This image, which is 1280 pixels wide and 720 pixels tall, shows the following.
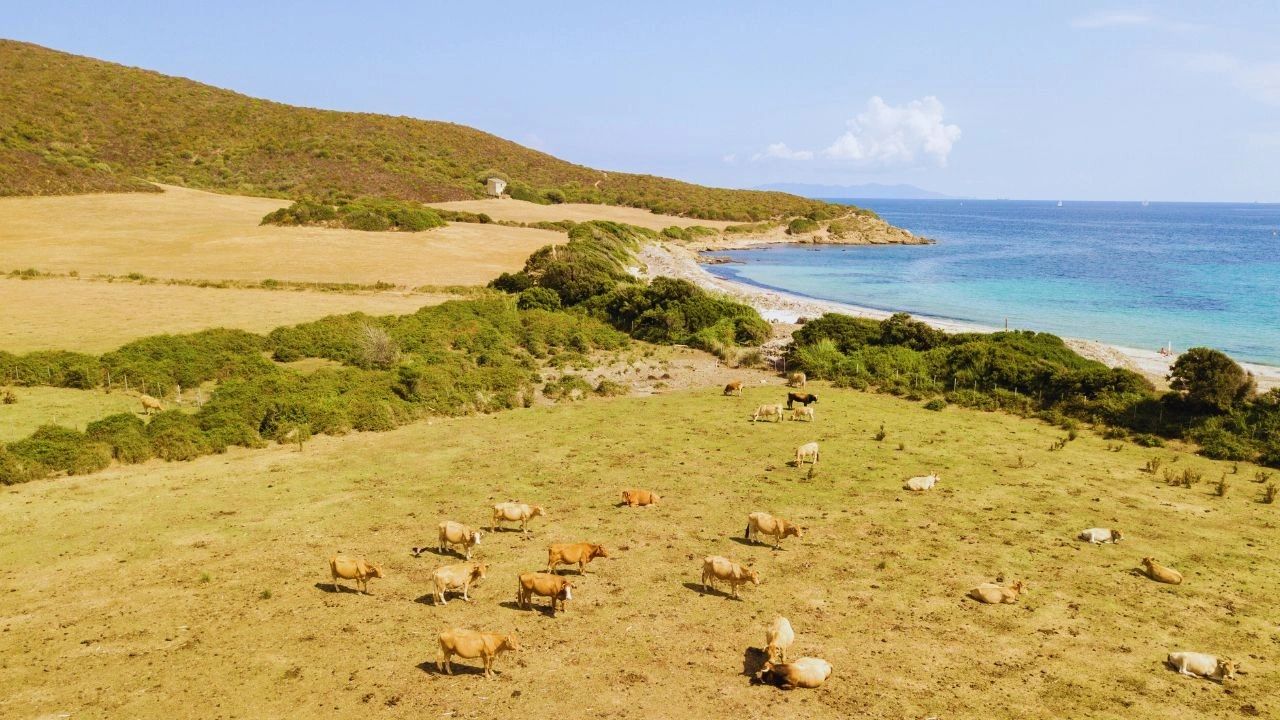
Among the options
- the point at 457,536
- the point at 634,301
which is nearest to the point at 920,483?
the point at 457,536

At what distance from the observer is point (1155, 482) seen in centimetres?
2106

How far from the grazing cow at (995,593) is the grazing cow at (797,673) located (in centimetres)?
429

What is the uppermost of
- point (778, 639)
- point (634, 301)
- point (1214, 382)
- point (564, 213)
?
point (564, 213)

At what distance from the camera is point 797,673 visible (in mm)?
10992

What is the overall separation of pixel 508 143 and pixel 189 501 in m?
159

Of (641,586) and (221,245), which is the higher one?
(221,245)

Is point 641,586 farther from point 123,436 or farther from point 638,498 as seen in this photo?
point 123,436

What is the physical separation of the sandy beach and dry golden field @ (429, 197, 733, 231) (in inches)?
780

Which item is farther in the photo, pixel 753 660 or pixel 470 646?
pixel 753 660

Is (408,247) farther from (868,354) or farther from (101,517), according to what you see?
(101,517)

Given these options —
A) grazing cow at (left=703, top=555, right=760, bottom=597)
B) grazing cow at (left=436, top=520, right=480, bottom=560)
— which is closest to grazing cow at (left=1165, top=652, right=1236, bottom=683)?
grazing cow at (left=703, top=555, right=760, bottom=597)

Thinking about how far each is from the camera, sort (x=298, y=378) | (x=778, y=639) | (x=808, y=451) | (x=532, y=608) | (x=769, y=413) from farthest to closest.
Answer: (x=298, y=378)
(x=769, y=413)
(x=808, y=451)
(x=532, y=608)
(x=778, y=639)

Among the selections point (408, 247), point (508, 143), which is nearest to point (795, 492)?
point (408, 247)

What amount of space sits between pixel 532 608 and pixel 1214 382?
25679mm
